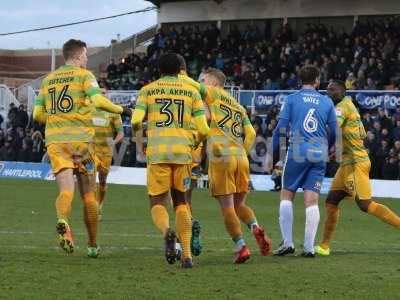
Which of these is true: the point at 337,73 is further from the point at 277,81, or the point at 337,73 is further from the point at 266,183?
the point at 266,183

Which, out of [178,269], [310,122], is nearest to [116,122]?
[310,122]

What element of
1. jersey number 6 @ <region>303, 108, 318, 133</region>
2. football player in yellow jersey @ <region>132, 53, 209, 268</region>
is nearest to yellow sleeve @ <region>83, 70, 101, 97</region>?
football player in yellow jersey @ <region>132, 53, 209, 268</region>

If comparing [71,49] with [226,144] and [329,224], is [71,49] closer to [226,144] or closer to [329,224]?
[226,144]

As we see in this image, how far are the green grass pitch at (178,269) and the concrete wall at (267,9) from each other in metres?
24.9

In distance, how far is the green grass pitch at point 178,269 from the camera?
23.2 feet

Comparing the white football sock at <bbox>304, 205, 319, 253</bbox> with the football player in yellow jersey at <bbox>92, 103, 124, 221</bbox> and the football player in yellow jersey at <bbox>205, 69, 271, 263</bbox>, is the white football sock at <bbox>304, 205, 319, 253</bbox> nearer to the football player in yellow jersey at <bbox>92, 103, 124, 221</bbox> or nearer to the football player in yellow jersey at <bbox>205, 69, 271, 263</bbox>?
the football player in yellow jersey at <bbox>205, 69, 271, 263</bbox>

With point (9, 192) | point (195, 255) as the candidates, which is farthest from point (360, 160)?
point (9, 192)

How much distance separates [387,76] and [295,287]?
22169mm

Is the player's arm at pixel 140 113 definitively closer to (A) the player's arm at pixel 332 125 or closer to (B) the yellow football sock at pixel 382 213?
(A) the player's arm at pixel 332 125

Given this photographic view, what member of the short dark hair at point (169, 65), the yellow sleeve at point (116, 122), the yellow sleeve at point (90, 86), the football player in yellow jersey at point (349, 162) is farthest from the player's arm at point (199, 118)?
the yellow sleeve at point (116, 122)

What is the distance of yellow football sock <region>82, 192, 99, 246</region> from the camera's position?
949 centimetres

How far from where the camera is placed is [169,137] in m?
8.78

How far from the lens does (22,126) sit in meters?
34.6

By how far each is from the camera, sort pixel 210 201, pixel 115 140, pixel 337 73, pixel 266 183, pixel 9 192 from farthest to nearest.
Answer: pixel 337 73 < pixel 266 183 < pixel 9 192 < pixel 210 201 < pixel 115 140
